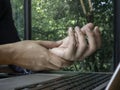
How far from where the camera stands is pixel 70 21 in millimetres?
2766

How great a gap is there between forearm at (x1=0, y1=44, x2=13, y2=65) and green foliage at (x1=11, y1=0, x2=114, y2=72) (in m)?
1.83

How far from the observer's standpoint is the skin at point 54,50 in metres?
0.70

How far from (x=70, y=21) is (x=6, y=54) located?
6.43 ft

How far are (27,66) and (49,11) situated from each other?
194cm

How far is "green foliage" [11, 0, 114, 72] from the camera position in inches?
106

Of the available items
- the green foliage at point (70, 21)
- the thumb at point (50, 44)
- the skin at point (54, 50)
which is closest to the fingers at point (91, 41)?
the skin at point (54, 50)

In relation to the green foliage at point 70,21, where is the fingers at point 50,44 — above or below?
below

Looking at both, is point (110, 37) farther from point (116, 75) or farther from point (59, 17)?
point (116, 75)

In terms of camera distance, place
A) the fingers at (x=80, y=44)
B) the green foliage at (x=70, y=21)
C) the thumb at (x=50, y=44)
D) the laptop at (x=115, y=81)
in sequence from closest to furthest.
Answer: the laptop at (x=115, y=81), the fingers at (x=80, y=44), the thumb at (x=50, y=44), the green foliage at (x=70, y=21)

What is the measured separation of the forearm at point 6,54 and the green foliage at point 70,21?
6.01ft

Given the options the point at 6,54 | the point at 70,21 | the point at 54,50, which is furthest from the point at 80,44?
the point at 70,21

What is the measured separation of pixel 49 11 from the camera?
2.77m

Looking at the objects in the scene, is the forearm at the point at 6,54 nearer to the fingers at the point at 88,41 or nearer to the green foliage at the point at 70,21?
the fingers at the point at 88,41

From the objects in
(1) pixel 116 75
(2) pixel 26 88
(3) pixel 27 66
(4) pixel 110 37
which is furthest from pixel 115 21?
(1) pixel 116 75
